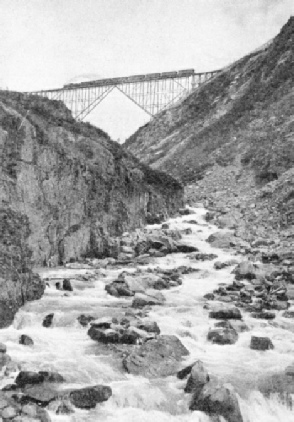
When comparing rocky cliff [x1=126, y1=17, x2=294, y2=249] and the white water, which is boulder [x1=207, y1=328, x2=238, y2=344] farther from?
rocky cliff [x1=126, y1=17, x2=294, y2=249]

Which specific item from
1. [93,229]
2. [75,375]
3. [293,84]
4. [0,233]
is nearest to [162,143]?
[293,84]

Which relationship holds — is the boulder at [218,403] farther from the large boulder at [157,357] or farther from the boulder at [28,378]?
the boulder at [28,378]

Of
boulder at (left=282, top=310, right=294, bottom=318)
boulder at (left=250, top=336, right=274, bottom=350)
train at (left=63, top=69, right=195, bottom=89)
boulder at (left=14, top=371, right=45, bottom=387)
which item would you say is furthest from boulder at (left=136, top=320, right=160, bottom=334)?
train at (left=63, top=69, right=195, bottom=89)

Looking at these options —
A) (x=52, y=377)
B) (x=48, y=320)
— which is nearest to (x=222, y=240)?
(x=48, y=320)

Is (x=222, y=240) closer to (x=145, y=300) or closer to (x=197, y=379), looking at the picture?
(x=145, y=300)

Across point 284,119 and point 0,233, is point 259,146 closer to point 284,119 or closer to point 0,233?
point 284,119

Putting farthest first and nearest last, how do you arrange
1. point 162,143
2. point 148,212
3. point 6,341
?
1. point 162,143
2. point 148,212
3. point 6,341

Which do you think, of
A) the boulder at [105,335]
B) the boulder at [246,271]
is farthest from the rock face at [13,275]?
the boulder at [246,271]
